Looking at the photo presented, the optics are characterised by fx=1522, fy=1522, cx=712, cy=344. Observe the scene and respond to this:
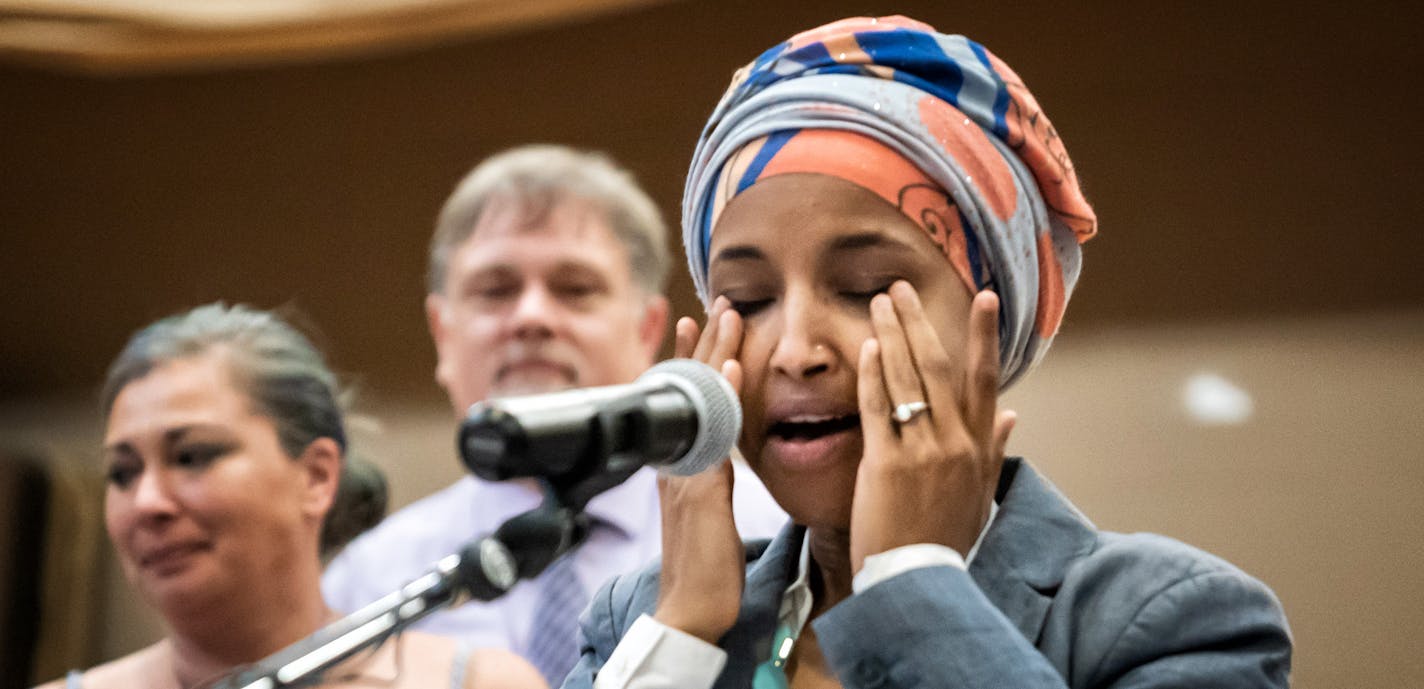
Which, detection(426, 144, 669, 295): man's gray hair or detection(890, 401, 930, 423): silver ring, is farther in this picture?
detection(426, 144, 669, 295): man's gray hair

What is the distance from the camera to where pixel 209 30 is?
4535 millimetres

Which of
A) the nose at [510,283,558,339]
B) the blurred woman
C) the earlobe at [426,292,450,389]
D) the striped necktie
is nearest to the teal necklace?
the blurred woman

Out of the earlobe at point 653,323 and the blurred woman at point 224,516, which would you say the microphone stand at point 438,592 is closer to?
the blurred woman at point 224,516

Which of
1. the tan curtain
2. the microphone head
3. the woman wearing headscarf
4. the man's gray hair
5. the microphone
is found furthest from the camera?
the tan curtain

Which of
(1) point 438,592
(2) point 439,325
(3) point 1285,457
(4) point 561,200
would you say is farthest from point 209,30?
(1) point 438,592

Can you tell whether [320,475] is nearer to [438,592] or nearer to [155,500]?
[155,500]

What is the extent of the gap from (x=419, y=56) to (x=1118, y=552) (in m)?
3.66

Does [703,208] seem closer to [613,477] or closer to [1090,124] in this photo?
[613,477]

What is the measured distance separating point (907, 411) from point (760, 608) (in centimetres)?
25

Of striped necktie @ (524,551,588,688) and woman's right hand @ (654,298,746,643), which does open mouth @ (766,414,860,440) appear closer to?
woman's right hand @ (654,298,746,643)

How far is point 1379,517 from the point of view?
3.11 metres

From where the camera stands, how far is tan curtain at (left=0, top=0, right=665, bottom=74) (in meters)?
4.40

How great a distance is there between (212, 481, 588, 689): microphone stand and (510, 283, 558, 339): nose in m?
1.78

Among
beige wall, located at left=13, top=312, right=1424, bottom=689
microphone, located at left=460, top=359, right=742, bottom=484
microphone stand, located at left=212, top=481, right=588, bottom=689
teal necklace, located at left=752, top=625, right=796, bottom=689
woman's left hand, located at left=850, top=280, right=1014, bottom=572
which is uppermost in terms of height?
microphone, located at left=460, top=359, right=742, bottom=484
